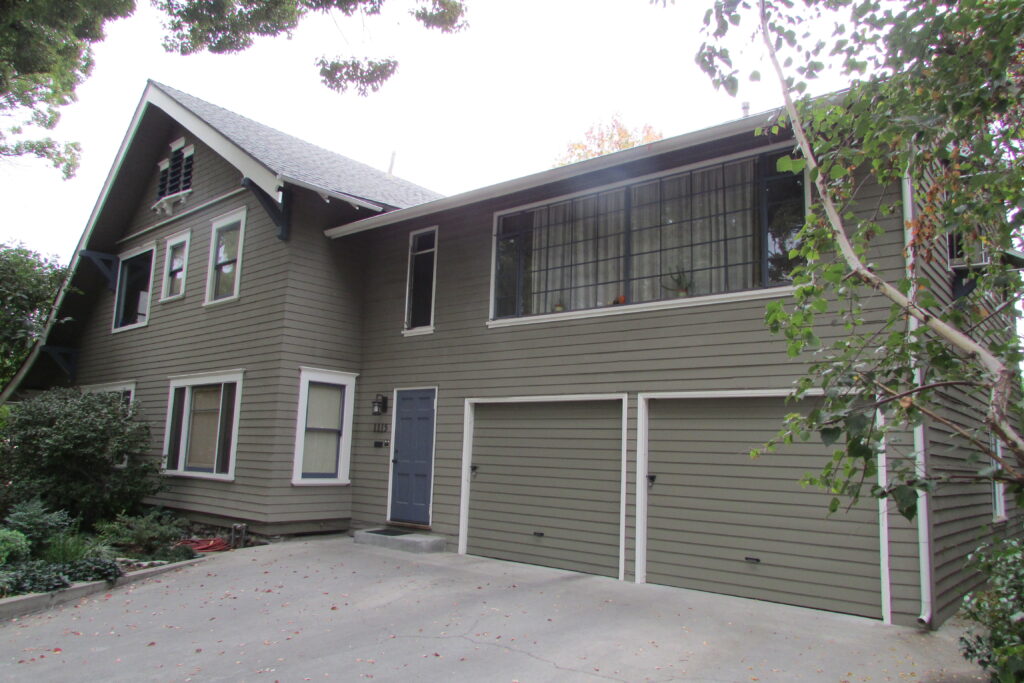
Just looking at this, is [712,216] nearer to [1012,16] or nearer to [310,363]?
[1012,16]

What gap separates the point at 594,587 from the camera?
24.3 feet

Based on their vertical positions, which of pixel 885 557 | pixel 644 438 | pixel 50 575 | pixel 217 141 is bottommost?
pixel 50 575

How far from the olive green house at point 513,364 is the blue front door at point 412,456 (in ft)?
0.12

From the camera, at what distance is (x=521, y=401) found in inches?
357

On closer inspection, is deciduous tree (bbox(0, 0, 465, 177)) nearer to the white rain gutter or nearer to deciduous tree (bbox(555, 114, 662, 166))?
the white rain gutter

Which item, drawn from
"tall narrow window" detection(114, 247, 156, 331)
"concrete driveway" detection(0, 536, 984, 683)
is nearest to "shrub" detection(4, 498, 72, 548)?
"concrete driveway" detection(0, 536, 984, 683)

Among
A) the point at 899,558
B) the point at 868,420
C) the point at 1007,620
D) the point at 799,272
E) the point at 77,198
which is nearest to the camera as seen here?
the point at 868,420

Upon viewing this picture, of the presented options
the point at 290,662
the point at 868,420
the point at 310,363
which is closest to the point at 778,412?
the point at 868,420

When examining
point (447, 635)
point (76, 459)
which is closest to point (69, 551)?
point (76, 459)

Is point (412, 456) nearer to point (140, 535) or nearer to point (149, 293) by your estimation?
point (140, 535)

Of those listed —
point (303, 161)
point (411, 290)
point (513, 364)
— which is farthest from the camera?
point (303, 161)

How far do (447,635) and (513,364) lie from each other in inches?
159

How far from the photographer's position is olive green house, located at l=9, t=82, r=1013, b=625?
276 inches

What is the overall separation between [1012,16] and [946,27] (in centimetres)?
26
